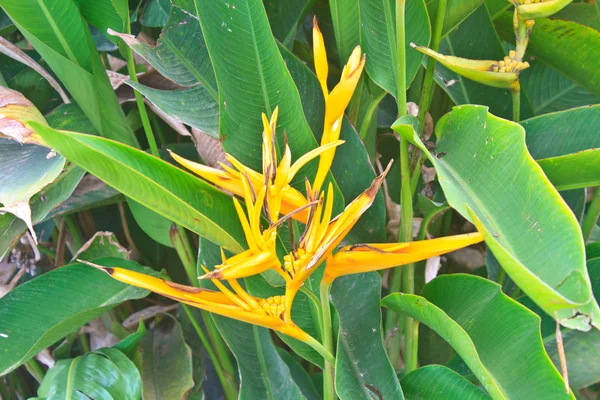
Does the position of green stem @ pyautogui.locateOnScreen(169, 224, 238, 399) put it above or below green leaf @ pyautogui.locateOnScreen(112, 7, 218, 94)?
below

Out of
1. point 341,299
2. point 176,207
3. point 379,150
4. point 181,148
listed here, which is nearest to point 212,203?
point 176,207

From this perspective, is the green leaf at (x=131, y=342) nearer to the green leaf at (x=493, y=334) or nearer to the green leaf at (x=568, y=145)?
the green leaf at (x=493, y=334)

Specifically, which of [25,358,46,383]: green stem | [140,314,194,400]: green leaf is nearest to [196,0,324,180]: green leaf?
[140,314,194,400]: green leaf

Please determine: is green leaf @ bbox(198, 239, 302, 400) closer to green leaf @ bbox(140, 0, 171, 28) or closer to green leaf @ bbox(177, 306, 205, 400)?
green leaf @ bbox(177, 306, 205, 400)

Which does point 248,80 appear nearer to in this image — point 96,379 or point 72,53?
point 72,53

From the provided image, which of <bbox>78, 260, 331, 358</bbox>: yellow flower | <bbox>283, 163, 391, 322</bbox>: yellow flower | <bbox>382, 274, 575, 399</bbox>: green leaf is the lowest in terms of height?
<bbox>382, 274, 575, 399</bbox>: green leaf

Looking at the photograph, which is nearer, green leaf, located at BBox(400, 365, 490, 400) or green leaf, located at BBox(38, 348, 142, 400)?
green leaf, located at BBox(400, 365, 490, 400)
